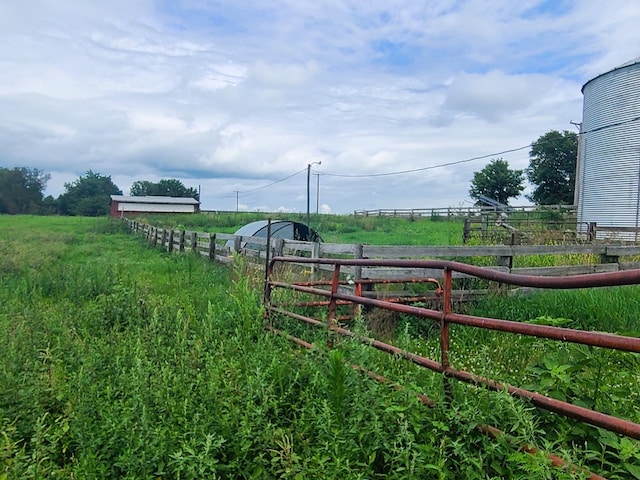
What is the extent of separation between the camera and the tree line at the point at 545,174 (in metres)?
55.3

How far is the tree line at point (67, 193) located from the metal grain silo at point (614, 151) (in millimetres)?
82580

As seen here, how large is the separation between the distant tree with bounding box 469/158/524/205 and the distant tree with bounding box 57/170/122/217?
6356 centimetres

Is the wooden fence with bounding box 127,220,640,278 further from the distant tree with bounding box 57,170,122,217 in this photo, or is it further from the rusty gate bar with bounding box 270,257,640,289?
the distant tree with bounding box 57,170,122,217

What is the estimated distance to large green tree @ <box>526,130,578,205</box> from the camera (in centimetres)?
5506

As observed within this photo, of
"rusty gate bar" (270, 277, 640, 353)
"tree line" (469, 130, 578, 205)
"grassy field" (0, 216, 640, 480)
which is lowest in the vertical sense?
"grassy field" (0, 216, 640, 480)

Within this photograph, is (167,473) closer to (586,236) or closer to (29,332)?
(29,332)

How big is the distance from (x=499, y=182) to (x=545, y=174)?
7234 millimetres

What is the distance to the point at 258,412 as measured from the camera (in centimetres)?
291

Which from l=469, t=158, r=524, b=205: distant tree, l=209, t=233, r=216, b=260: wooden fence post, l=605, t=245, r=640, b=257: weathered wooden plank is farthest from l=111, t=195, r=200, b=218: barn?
l=605, t=245, r=640, b=257: weathered wooden plank

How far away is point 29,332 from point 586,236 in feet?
64.5

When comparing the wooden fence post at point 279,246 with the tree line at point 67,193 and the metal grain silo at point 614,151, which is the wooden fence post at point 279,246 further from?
the tree line at point 67,193

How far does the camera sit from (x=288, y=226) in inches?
582

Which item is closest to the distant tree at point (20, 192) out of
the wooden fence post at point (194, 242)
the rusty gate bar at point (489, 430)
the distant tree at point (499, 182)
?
the distant tree at point (499, 182)

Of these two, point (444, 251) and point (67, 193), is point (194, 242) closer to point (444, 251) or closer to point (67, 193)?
point (444, 251)
